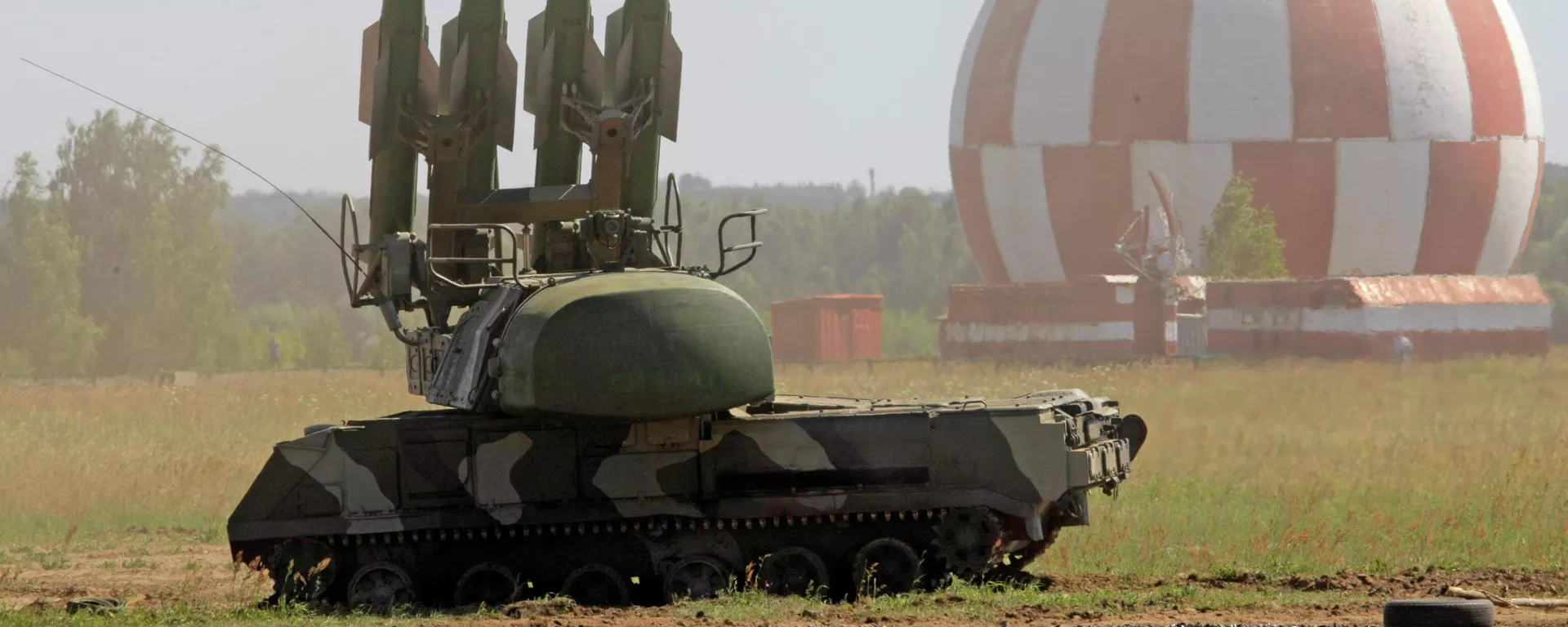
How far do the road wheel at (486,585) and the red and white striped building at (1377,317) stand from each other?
30.4m

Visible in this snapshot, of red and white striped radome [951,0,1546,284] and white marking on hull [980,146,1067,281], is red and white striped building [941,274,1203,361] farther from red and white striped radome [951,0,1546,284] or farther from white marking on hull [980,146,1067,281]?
white marking on hull [980,146,1067,281]

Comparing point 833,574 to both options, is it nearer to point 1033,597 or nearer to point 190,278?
point 1033,597

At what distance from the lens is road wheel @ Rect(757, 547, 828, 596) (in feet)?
36.7

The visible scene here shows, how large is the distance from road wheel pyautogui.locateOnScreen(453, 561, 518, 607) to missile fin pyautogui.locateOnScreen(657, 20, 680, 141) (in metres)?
3.75

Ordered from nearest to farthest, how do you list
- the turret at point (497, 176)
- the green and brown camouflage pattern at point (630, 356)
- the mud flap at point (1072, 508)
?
1. the green and brown camouflage pattern at point (630, 356)
2. the mud flap at point (1072, 508)
3. the turret at point (497, 176)

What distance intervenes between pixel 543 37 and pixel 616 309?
4.22 metres

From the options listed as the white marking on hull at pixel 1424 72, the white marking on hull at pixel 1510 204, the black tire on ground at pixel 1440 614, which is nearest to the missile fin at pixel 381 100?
the black tire on ground at pixel 1440 614

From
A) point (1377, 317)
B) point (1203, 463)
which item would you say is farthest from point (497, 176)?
point (1377, 317)

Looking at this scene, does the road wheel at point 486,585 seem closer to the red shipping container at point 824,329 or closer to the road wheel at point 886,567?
the road wheel at point 886,567

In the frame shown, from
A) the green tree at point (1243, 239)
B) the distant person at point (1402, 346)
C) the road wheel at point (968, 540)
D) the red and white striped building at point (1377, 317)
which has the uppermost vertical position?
the green tree at point (1243, 239)

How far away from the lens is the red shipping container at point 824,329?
4722 cm

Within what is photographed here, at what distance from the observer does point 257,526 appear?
11.1 meters

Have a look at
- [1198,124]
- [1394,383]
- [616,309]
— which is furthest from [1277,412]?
[1198,124]

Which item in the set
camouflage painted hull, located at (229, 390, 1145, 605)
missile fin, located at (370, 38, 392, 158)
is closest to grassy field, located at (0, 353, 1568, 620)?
camouflage painted hull, located at (229, 390, 1145, 605)
